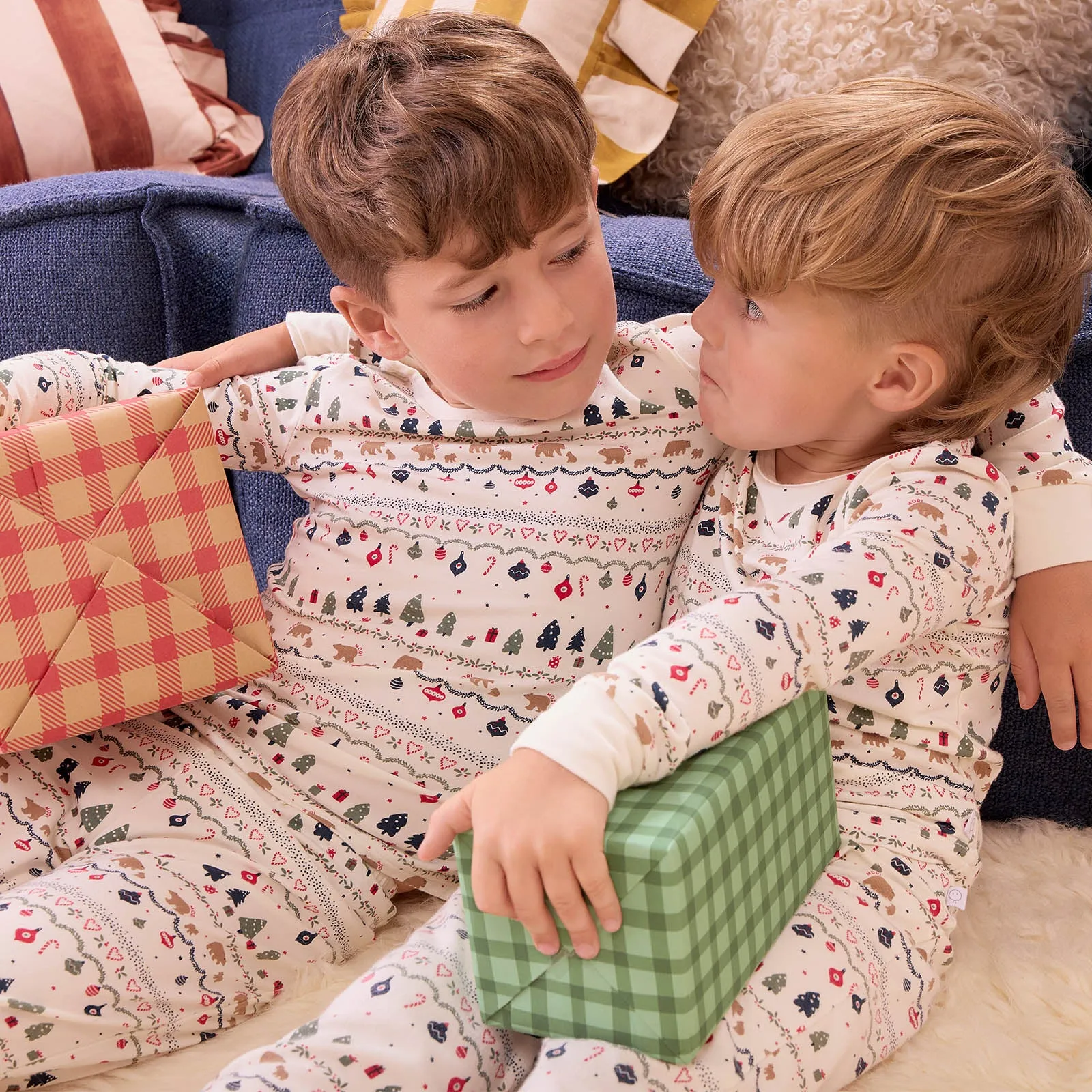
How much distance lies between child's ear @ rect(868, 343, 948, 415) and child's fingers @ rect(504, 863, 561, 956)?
0.43 meters

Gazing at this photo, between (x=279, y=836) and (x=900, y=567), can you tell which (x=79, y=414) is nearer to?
(x=279, y=836)

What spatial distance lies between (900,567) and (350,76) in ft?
1.75

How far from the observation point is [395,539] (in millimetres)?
973

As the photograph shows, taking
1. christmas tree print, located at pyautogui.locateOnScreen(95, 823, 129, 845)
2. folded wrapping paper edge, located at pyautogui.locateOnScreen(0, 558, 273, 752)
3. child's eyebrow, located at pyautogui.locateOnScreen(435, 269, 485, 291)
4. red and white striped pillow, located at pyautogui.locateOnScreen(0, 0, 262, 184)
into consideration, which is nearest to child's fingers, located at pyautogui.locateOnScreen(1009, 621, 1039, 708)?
child's eyebrow, located at pyautogui.locateOnScreen(435, 269, 485, 291)

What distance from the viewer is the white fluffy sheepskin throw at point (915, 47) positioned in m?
1.19

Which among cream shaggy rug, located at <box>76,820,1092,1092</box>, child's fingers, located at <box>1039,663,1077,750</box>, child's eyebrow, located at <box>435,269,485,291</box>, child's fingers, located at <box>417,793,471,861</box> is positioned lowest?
cream shaggy rug, located at <box>76,820,1092,1092</box>

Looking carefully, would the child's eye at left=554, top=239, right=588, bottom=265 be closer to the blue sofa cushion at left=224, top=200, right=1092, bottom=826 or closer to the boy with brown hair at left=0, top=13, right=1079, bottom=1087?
the boy with brown hair at left=0, top=13, right=1079, bottom=1087

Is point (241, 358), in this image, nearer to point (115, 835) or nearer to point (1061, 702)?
point (115, 835)

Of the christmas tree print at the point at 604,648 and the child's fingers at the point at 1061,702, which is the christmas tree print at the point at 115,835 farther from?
the child's fingers at the point at 1061,702

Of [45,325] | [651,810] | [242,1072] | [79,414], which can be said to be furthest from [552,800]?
[45,325]

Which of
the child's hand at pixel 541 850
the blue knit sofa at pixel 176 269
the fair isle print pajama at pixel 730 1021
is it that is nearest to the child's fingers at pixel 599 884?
the child's hand at pixel 541 850

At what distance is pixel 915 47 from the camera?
120cm

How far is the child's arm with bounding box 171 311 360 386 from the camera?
3.45 feet

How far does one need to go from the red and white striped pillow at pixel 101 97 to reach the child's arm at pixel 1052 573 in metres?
1.23
